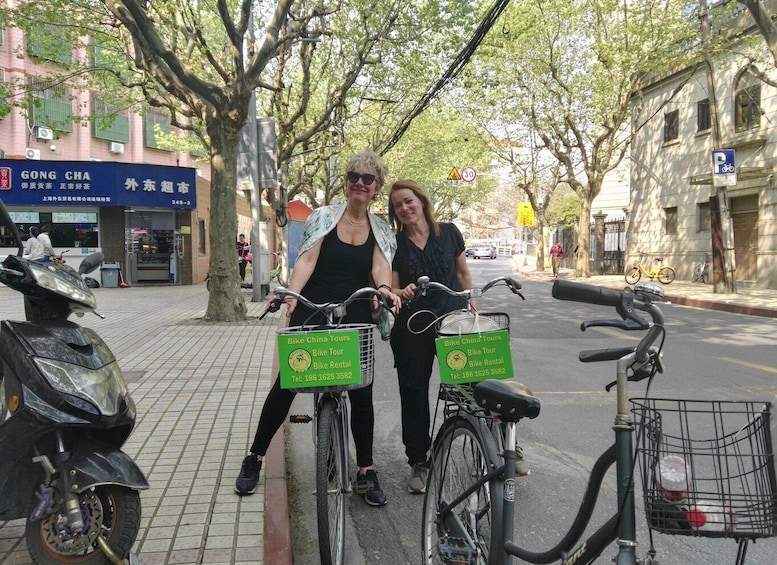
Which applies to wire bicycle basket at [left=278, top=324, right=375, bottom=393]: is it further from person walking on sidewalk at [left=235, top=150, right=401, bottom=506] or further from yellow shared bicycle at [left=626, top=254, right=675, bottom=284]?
yellow shared bicycle at [left=626, top=254, right=675, bottom=284]

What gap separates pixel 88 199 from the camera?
61.3 ft

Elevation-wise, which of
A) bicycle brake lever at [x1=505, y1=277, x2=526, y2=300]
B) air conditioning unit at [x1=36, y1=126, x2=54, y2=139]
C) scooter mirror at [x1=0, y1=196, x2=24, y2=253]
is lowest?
bicycle brake lever at [x1=505, y1=277, x2=526, y2=300]

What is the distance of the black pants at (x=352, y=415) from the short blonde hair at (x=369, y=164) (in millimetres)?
1128

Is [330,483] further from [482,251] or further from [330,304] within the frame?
[482,251]

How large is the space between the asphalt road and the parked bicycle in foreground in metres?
0.14

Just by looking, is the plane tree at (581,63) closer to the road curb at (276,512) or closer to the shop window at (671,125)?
the shop window at (671,125)

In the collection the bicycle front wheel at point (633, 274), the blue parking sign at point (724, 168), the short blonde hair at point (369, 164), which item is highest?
the blue parking sign at point (724, 168)

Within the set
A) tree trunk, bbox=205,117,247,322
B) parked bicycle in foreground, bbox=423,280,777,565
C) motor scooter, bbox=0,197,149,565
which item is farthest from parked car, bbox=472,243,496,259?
motor scooter, bbox=0,197,149,565

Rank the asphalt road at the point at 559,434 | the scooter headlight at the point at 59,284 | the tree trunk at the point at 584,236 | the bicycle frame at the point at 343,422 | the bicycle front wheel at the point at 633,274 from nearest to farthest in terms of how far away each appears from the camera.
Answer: the scooter headlight at the point at 59,284
the bicycle frame at the point at 343,422
the asphalt road at the point at 559,434
the bicycle front wheel at the point at 633,274
the tree trunk at the point at 584,236

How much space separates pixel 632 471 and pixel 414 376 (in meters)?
1.89

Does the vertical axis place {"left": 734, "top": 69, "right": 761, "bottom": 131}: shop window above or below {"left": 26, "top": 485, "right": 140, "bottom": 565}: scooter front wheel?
above

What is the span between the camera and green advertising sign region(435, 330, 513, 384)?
2467 mm

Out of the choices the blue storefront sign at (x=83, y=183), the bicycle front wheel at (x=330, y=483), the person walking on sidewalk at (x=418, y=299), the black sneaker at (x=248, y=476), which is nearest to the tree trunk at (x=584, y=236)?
the blue storefront sign at (x=83, y=183)

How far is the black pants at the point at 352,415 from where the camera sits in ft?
10.4
